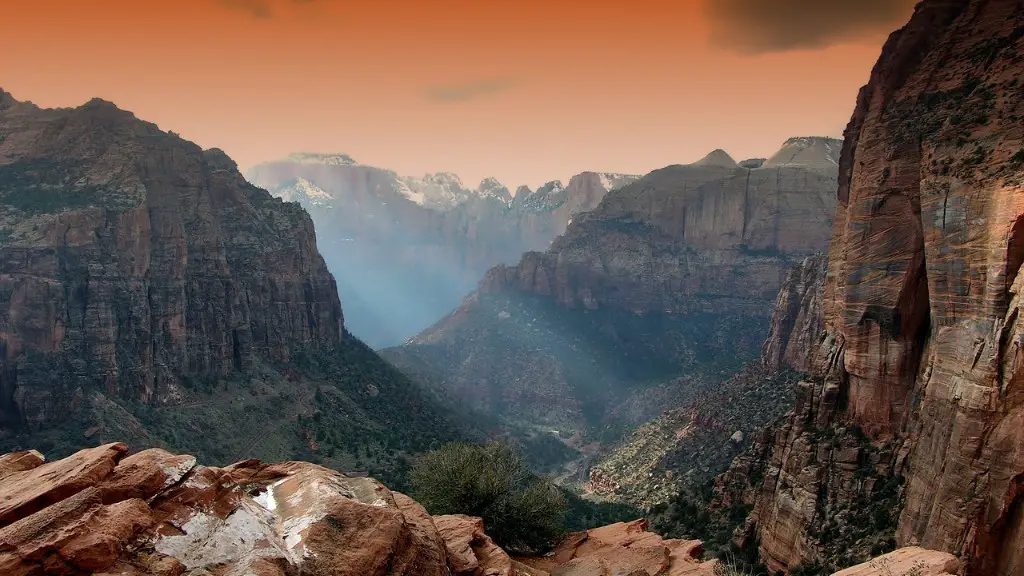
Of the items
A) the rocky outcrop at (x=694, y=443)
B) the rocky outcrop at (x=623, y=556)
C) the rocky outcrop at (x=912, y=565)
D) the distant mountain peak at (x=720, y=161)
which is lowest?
the rocky outcrop at (x=694, y=443)

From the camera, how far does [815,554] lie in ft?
127

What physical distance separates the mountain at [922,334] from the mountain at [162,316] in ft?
138

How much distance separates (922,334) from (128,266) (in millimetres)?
77311

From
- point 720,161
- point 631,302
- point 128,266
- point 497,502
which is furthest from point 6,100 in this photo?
point 720,161

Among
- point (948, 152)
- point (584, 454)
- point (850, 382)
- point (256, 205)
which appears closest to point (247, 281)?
point (256, 205)

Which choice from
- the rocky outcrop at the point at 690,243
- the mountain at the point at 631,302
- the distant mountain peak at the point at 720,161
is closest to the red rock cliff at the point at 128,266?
the mountain at the point at 631,302

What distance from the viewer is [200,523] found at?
55.1ft

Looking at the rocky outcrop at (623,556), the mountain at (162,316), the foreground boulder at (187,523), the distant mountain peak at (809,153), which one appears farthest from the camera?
the distant mountain peak at (809,153)

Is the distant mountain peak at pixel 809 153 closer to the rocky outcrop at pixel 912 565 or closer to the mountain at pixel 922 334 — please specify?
the mountain at pixel 922 334

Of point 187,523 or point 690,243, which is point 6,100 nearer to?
point 187,523

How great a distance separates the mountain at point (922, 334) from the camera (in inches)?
1171

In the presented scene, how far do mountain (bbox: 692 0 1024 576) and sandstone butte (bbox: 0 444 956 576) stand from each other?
9.78 m

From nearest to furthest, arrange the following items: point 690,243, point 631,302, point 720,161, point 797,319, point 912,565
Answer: point 912,565 < point 797,319 < point 690,243 < point 631,302 < point 720,161

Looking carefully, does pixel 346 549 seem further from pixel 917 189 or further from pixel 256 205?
pixel 256 205
